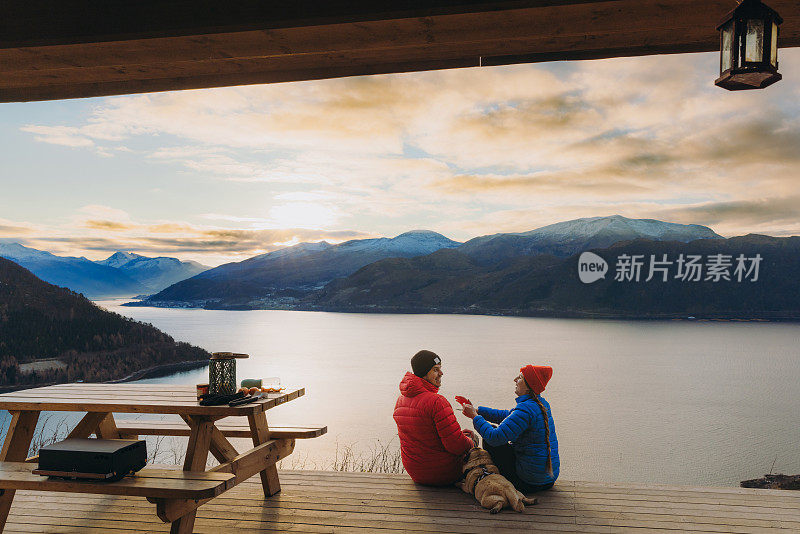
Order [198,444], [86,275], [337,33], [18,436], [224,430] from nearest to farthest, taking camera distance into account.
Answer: [337,33]
[198,444]
[18,436]
[224,430]
[86,275]

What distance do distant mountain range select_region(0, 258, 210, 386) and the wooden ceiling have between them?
113ft

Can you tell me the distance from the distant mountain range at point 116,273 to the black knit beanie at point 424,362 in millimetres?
84999

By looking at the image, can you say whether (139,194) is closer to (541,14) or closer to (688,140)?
(541,14)

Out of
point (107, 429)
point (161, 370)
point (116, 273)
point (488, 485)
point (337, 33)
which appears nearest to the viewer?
point (337, 33)

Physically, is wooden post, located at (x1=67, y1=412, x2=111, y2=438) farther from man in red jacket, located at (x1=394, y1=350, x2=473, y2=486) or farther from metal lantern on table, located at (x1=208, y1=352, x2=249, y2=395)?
man in red jacket, located at (x1=394, y1=350, x2=473, y2=486)

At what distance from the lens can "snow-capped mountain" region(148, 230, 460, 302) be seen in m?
78.2

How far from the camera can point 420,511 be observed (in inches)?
115

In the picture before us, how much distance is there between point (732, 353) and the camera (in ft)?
191

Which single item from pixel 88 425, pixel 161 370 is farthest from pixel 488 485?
pixel 161 370

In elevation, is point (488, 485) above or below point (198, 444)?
below

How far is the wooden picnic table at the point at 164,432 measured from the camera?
2277 millimetres

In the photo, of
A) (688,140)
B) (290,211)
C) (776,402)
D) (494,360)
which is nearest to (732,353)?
(776,402)

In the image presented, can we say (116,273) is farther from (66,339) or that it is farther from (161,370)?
(161,370)

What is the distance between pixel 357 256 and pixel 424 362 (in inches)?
4176
